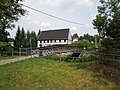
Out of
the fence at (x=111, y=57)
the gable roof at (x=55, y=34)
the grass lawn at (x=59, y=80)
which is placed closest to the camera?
the grass lawn at (x=59, y=80)

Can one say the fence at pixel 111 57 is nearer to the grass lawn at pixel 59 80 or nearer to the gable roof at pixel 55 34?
the grass lawn at pixel 59 80

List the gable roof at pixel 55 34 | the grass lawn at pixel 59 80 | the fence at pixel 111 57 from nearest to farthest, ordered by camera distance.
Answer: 1. the grass lawn at pixel 59 80
2. the fence at pixel 111 57
3. the gable roof at pixel 55 34

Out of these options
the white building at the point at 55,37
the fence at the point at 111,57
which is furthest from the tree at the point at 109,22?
the white building at the point at 55,37

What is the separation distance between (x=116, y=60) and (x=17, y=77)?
27.4 ft

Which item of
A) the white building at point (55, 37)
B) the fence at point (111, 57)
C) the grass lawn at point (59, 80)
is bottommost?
the grass lawn at point (59, 80)

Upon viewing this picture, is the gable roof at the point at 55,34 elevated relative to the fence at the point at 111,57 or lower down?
elevated

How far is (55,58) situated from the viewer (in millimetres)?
24672

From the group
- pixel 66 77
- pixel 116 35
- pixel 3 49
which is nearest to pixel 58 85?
pixel 66 77

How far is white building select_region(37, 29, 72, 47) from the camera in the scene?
244 feet

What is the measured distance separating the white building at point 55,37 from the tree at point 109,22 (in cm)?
5070

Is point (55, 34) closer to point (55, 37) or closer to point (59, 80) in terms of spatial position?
point (55, 37)

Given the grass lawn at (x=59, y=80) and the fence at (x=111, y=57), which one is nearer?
the grass lawn at (x=59, y=80)

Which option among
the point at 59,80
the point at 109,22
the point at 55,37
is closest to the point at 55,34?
the point at 55,37

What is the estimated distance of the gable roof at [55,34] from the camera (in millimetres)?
74850
